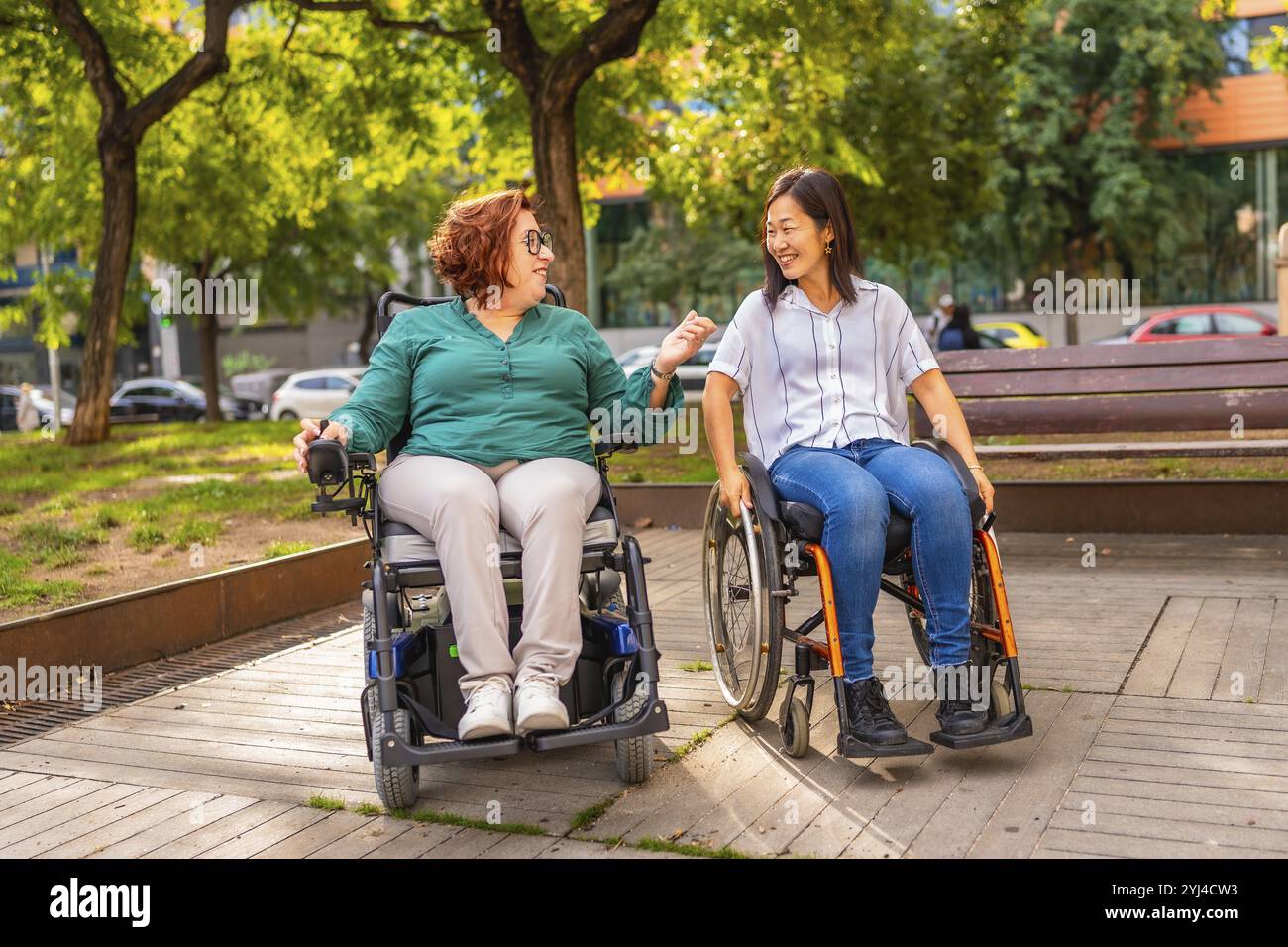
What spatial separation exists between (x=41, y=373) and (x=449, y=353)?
51070 millimetres

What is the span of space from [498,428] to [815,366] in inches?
41.0

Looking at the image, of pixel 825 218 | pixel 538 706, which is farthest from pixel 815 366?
pixel 538 706

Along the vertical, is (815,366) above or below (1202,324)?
below

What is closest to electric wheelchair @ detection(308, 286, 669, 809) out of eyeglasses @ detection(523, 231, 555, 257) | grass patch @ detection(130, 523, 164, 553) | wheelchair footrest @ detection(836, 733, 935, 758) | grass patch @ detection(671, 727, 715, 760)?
grass patch @ detection(671, 727, 715, 760)

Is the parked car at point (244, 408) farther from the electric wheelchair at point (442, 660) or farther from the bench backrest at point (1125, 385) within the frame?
the electric wheelchair at point (442, 660)

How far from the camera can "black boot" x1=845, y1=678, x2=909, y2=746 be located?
12.3 feet

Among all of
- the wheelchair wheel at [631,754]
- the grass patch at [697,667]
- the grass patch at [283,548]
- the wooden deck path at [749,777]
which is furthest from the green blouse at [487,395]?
the grass patch at [283,548]

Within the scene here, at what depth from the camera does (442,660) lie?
381cm

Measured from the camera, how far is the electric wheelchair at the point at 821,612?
3787mm

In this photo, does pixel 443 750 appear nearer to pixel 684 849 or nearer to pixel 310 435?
pixel 684 849

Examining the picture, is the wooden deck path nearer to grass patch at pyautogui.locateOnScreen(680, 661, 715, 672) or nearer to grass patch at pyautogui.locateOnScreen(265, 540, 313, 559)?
grass patch at pyautogui.locateOnScreen(680, 661, 715, 672)
